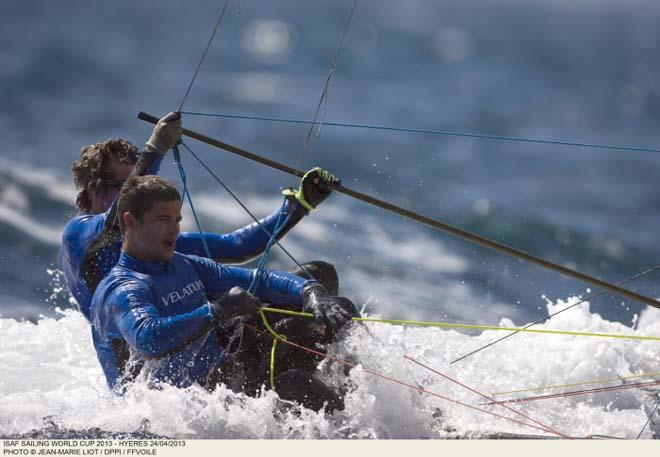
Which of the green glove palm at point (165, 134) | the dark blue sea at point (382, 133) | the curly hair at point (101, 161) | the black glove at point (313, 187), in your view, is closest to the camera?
the green glove palm at point (165, 134)

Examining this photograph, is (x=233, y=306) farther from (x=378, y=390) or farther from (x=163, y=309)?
(x=378, y=390)

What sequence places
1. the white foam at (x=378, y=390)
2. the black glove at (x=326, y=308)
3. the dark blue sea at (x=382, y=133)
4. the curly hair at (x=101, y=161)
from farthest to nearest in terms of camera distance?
the dark blue sea at (x=382, y=133), the curly hair at (x=101, y=161), the black glove at (x=326, y=308), the white foam at (x=378, y=390)

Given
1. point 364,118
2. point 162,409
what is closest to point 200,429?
point 162,409

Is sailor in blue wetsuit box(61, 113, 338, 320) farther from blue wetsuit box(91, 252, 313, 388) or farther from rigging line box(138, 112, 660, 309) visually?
blue wetsuit box(91, 252, 313, 388)

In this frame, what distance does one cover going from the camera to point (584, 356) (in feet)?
18.3

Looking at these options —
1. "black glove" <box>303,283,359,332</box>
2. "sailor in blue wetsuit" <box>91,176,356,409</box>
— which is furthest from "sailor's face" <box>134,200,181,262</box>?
"black glove" <box>303,283,359,332</box>

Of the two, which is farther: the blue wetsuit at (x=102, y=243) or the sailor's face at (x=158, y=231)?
the blue wetsuit at (x=102, y=243)

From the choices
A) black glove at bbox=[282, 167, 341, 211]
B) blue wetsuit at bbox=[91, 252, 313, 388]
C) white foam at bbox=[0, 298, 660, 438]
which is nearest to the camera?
blue wetsuit at bbox=[91, 252, 313, 388]

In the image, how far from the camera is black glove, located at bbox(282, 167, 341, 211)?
4523mm

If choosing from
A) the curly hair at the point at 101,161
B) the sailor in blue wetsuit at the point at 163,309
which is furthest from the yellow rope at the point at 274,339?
the curly hair at the point at 101,161

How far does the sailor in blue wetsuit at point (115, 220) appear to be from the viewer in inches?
174

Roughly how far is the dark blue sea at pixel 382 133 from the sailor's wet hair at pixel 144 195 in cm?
Result: 81

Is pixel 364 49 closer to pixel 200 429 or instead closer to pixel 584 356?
pixel 584 356

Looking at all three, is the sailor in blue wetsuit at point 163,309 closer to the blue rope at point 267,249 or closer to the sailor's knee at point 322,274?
the blue rope at point 267,249
